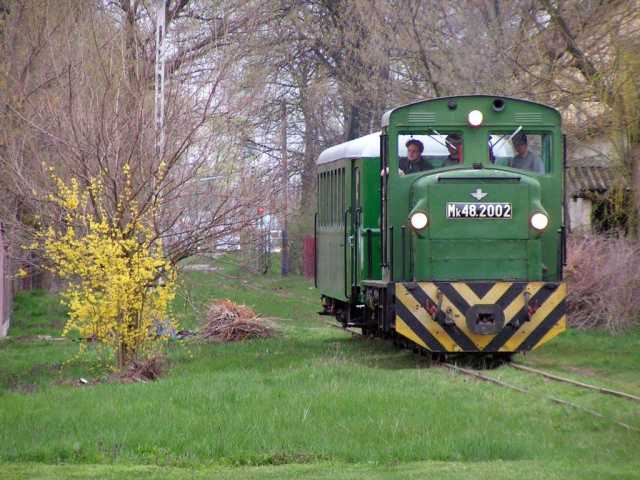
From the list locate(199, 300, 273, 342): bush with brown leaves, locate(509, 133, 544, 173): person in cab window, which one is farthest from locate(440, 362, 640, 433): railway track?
locate(199, 300, 273, 342): bush with brown leaves

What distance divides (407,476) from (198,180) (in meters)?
9.26

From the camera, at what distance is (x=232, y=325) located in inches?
837

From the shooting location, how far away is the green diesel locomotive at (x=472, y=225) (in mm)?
15508

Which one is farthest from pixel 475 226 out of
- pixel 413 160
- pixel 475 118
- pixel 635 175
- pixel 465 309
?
pixel 635 175

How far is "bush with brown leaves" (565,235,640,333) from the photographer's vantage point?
2081 centimetres

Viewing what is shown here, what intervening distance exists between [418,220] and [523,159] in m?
1.84

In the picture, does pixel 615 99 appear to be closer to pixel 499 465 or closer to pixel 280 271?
pixel 499 465

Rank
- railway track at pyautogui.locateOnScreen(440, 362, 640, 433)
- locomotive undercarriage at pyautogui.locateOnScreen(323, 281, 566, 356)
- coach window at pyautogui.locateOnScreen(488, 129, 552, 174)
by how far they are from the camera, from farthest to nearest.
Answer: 1. coach window at pyautogui.locateOnScreen(488, 129, 552, 174)
2. locomotive undercarriage at pyautogui.locateOnScreen(323, 281, 566, 356)
3. railway track at pyautogui.locateOnScreen(440, 362, 640, 433)

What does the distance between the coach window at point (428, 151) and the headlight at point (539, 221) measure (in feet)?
3.93

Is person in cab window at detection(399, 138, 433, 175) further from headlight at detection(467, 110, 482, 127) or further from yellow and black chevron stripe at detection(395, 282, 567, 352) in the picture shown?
yellow and black chevron stripe at detection(395, 282, 567, 352)

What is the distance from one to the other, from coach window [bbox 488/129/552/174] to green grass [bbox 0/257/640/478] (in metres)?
2.72

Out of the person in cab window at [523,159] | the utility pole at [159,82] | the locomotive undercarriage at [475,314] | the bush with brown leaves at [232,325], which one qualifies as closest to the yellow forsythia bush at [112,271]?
the utility pole at [159,82]

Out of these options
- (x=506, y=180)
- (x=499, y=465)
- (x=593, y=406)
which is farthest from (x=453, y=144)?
(x=499, y=465)

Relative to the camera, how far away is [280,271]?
50.9 meters
